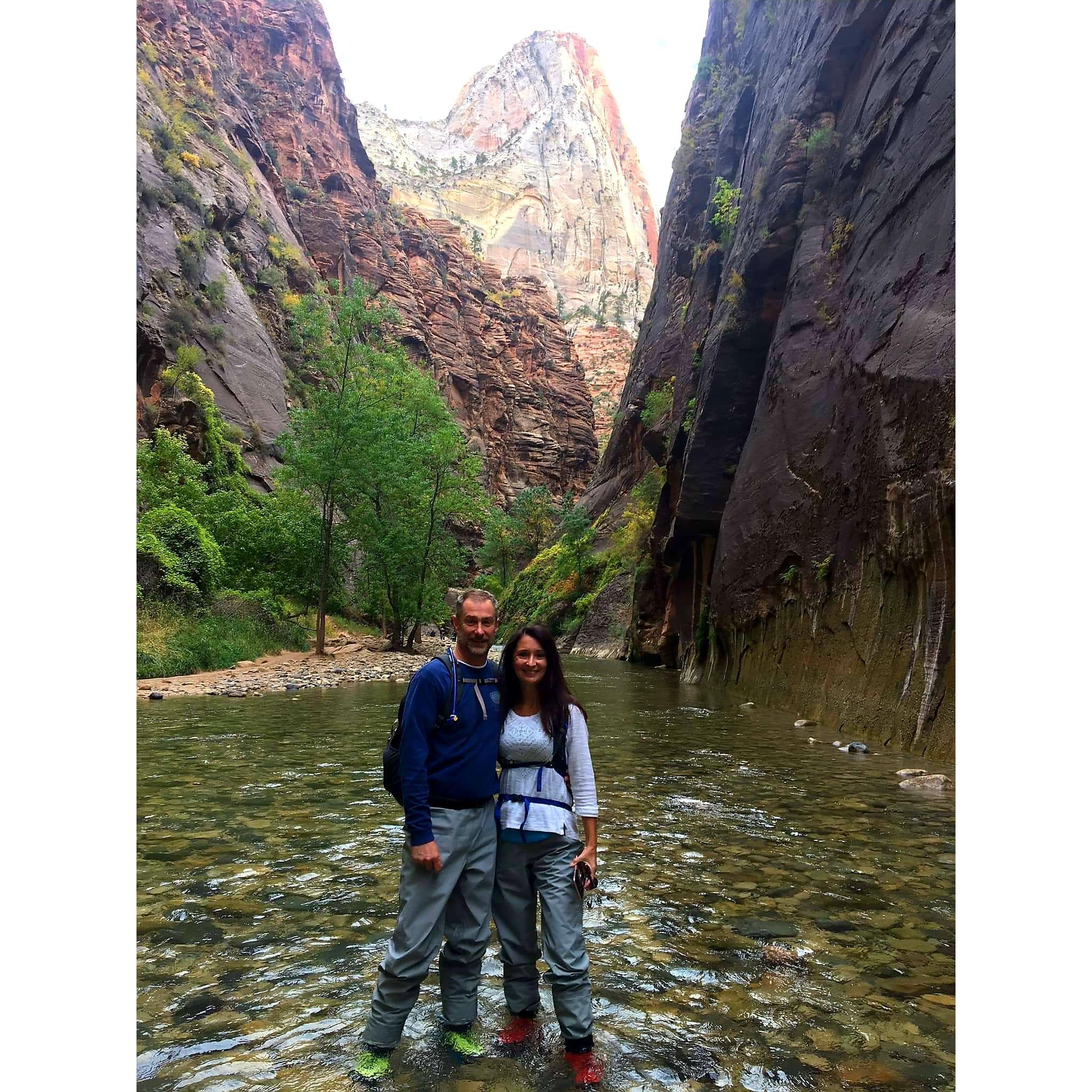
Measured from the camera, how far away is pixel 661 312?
34.5 meters

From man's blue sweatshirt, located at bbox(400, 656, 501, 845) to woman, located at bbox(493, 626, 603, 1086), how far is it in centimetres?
13

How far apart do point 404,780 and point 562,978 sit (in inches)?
39.4

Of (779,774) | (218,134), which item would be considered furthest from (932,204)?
(218,134)

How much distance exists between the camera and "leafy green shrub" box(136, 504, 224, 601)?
1897 centimetres

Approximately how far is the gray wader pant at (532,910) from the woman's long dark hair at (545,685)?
490mm

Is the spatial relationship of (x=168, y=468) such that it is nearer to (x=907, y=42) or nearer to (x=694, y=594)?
(x=694, y=594)

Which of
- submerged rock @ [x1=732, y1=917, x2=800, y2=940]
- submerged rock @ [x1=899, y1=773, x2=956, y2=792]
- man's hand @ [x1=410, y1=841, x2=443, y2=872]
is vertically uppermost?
man's hand @ [x1=410, y1=841, x2=443, y2=872]

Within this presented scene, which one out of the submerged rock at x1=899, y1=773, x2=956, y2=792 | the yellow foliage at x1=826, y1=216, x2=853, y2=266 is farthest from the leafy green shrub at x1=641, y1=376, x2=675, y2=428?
the submerged rock at x1=899, y1=773, x2=956, y2=792

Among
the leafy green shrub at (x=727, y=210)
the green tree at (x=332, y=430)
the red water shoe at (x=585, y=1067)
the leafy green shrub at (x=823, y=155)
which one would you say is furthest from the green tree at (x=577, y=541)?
the red water shoe at (x=585, y=1067)

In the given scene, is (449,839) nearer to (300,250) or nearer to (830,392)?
(830,392)

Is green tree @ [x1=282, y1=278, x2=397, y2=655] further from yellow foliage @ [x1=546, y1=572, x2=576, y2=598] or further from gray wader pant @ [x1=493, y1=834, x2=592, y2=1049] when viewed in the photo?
gray wader pant @ [x1=493, y1=834, x2=592, y2=1049]

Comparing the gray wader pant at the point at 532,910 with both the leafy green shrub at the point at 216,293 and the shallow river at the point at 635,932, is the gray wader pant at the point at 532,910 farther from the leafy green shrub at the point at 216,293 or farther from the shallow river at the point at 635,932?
the leafy green shrub at the point at 216,293

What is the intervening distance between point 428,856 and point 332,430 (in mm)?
23284

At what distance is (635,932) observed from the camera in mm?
4203
